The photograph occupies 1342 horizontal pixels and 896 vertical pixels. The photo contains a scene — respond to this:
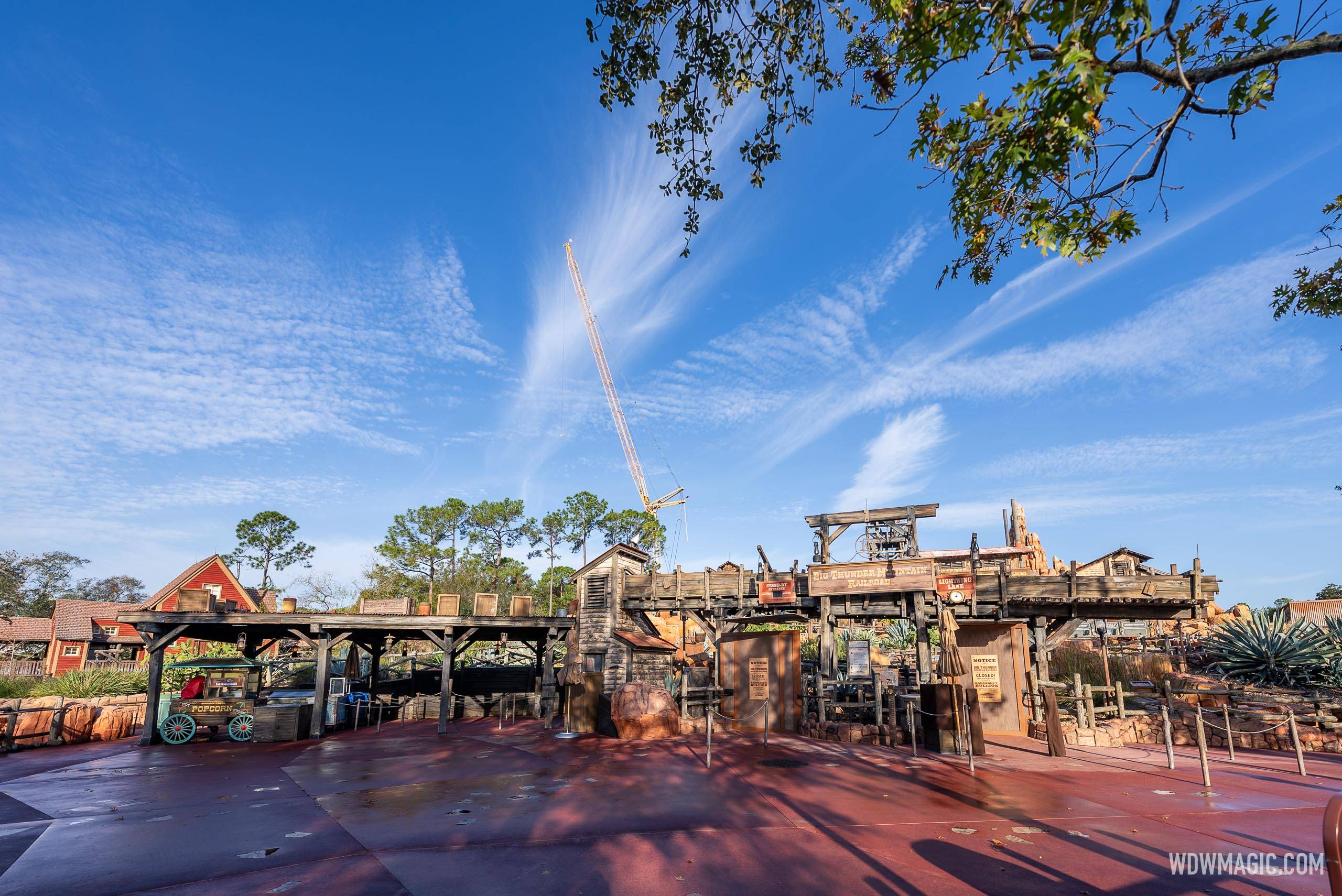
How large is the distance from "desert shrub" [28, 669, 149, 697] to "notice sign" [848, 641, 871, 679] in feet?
71.1

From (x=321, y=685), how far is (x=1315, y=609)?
4381 centimetres

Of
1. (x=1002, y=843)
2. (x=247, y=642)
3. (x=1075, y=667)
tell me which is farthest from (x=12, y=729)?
(x=1075, y=667)

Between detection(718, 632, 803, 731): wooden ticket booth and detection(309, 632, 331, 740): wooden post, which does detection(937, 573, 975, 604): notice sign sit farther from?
detection(309, 632, 331, 740): wooden post

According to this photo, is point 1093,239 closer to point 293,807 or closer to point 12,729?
point 293,807

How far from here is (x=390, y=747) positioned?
1560cm

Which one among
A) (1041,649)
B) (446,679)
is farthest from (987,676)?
(446,679)

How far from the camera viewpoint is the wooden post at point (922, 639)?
701 inches

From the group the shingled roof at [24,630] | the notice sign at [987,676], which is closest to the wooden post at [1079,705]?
the notice sign at [987,676]

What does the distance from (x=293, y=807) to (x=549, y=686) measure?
1102 centimetres

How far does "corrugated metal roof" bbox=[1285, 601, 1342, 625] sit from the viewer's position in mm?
31109

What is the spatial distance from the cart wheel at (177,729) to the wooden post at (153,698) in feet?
0.68

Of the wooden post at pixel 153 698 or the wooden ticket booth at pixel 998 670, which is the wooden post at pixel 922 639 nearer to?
the wooden ticket booth at pixel 998 670

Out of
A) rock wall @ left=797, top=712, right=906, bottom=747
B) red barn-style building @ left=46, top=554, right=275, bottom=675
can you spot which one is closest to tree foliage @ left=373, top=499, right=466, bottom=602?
red barn-style building @ left=46, top=554, right=275, bottom=675

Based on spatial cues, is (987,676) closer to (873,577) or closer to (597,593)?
(873,577)
